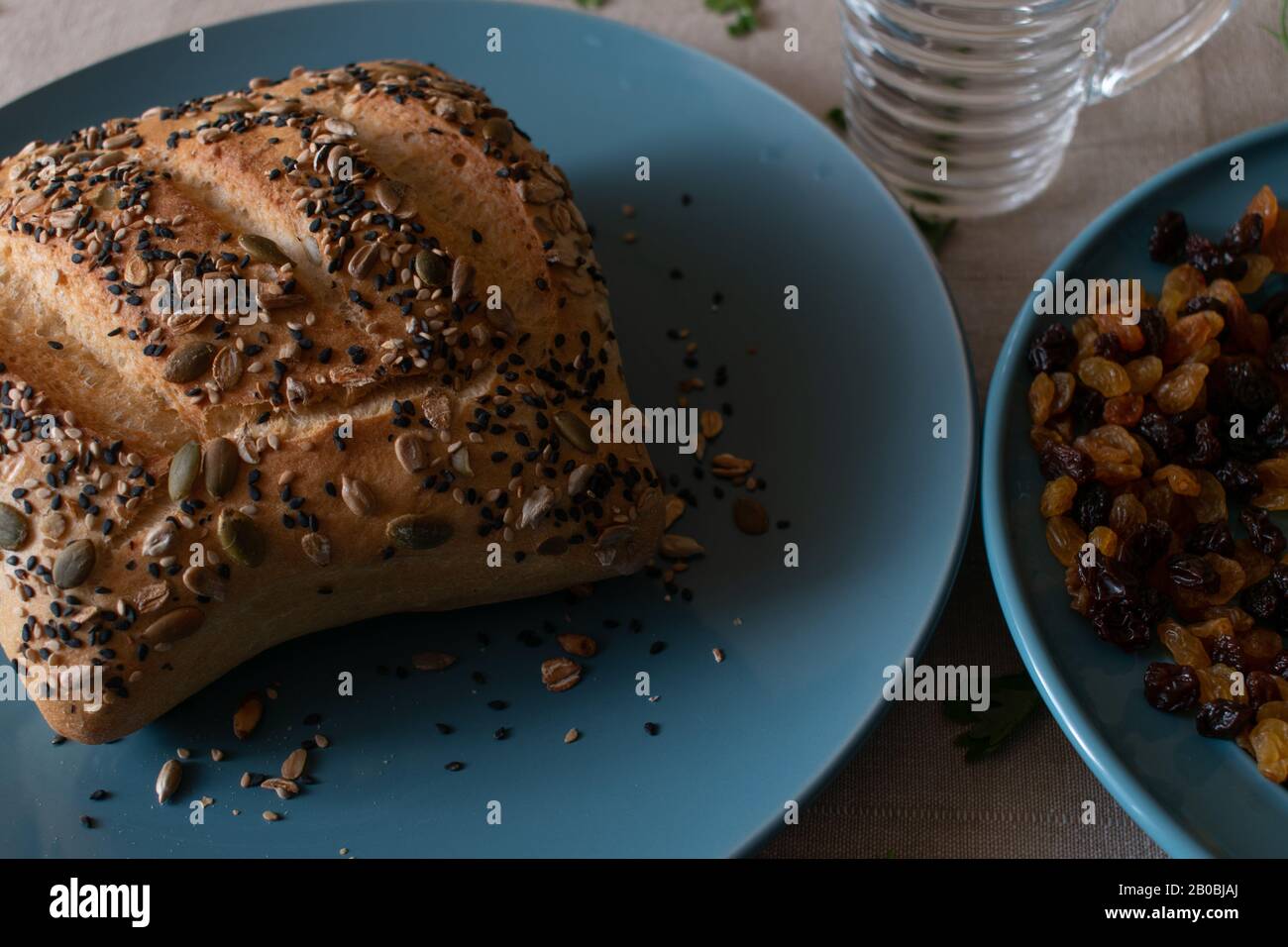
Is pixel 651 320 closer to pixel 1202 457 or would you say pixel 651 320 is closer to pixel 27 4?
pixel 1202 457

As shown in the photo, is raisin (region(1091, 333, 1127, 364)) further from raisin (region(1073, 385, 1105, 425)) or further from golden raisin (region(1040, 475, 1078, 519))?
golden raisin (region(1040, 475, 1078, 519))

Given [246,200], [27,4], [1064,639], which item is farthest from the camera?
[27,4]

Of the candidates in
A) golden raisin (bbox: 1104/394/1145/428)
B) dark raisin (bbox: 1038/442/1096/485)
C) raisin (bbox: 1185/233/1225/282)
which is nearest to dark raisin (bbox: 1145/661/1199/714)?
dark raisin (bbox: 1038/442/1096/485)

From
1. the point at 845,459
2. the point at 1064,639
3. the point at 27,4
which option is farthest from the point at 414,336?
the point at 27,4

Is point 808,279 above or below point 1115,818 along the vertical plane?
above

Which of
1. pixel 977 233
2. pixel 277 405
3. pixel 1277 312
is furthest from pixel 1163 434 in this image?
pixel 277 405

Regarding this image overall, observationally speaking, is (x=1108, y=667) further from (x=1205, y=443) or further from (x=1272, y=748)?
(x=1205, y=443)
